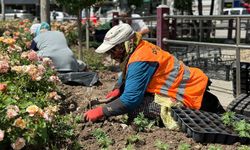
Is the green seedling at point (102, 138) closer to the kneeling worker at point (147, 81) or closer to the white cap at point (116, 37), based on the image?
the kneeling worker at point (147, 81)

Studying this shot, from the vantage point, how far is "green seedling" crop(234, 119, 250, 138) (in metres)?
3.55

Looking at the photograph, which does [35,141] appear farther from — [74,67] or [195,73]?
[74,67]

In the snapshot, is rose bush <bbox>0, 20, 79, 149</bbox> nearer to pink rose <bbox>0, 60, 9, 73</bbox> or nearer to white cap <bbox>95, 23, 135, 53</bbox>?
pink rose <bbox>0, 60, 9, 73</bbox>

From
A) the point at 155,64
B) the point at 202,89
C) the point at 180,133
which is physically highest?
the point at 155,64

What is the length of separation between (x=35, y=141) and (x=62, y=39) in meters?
4.61

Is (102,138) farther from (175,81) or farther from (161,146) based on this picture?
(175,81)

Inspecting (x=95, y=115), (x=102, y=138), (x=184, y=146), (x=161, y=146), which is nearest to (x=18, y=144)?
(x=102, y=138)

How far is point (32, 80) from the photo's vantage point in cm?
414

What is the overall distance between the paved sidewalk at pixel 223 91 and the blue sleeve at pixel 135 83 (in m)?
2.88

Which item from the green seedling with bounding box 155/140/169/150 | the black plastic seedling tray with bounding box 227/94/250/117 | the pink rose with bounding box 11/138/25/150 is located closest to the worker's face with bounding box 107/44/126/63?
the green seedling with bounding box 155/140/169/150

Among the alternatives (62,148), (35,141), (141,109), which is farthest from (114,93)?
(35,141)

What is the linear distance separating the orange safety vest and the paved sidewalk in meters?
2.36

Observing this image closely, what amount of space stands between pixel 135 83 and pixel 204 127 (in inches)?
25.4

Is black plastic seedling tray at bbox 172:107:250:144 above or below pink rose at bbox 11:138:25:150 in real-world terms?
below
